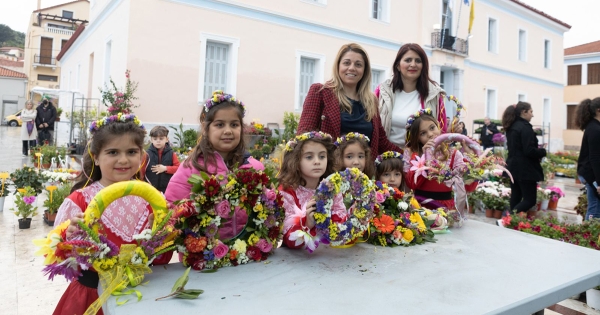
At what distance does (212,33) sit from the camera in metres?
11.0

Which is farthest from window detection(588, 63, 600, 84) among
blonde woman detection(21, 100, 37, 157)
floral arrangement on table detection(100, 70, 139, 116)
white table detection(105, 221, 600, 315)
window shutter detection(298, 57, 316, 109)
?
blonde woman detection(21, 100, 37, 157)

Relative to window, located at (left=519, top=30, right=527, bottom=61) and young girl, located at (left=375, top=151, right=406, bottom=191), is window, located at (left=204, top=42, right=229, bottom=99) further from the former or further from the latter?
window, located at (left=519, top=30, right=527, bottom=61)

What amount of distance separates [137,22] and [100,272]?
979 centimetres

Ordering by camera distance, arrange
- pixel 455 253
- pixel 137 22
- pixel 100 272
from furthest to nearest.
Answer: pixel 137 22
pixel 455 253
pixel 100 272

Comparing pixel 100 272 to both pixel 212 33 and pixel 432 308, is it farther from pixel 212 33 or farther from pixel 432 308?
pixel 212 33

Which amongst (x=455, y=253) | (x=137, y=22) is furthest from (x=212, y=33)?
(x=455, y=253)

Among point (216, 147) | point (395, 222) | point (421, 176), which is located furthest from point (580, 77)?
point (216, 147)

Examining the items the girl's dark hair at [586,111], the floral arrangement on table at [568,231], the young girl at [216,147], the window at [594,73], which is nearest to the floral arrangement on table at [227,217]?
the young girl at [216,147]

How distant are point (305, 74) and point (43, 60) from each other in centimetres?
3668

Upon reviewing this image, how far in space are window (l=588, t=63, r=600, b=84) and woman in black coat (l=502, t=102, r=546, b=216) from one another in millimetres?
29742

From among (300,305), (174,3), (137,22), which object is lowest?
(300,305)

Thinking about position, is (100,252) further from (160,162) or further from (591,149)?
(591,149)

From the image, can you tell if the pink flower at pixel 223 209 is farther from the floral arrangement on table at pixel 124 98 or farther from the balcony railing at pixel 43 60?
the balcony railing at pixel 43 60

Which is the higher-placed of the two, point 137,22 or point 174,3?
point 174,3
